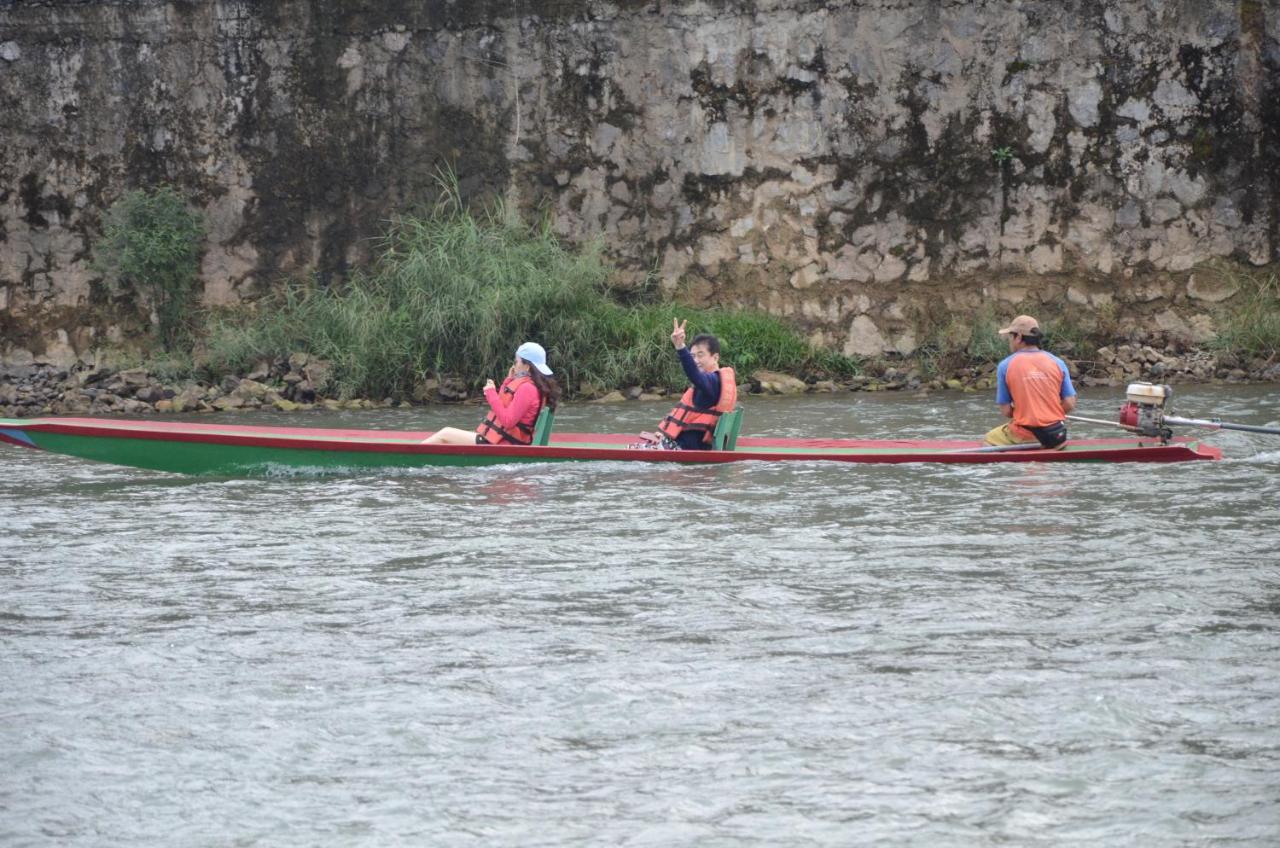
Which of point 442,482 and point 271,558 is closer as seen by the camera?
point 271,558

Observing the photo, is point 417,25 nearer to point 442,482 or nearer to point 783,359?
point 783,359

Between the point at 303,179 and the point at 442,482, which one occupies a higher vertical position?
the point at 303,179

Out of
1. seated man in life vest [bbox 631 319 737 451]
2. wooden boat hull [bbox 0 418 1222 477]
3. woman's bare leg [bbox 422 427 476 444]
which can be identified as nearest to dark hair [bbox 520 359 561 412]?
wooden boat hull [bbox 0 418 1222 477]

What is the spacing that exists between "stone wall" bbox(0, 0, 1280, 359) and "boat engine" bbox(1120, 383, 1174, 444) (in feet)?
21.2

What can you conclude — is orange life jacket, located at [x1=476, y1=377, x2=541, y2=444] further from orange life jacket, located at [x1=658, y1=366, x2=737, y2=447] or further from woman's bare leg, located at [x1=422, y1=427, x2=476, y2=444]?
orange life jacket, located at [x1=658, y1=366, x2=737, y2=447]

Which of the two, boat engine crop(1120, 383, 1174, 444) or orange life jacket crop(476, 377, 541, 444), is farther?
orange life jacket crop(476, 377, 541, 444)

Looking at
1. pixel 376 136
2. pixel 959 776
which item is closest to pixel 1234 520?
pixel 959 776

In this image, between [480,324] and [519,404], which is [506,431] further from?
[480,324]

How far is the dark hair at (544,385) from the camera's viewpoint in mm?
10639

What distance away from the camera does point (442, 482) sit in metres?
10.3

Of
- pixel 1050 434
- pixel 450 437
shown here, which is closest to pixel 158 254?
pixel 450 437

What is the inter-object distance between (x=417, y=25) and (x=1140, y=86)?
23.3 ft

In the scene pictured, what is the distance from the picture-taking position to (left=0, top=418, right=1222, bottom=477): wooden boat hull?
32.8 ft

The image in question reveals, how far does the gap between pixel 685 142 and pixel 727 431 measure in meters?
6.91
